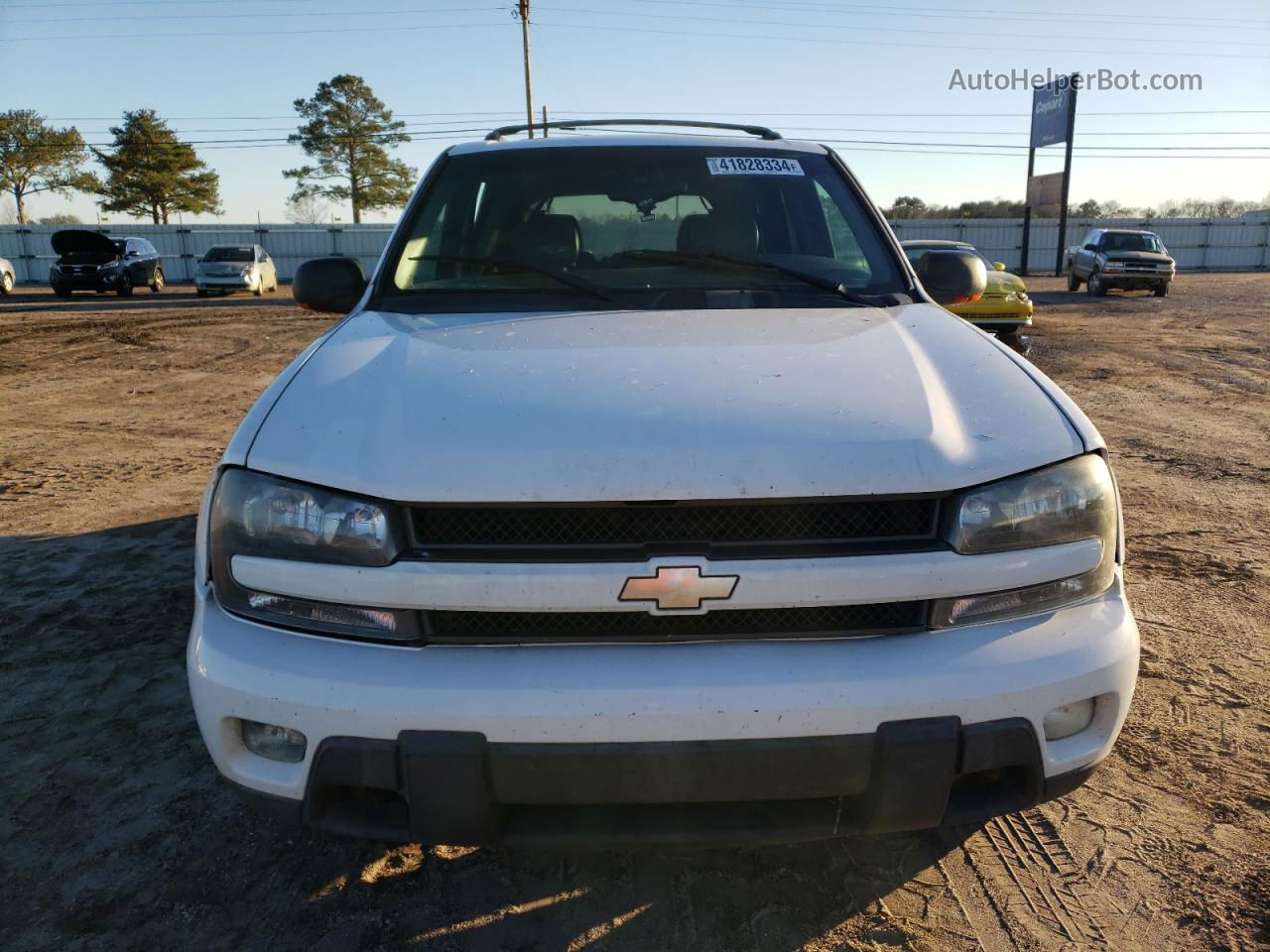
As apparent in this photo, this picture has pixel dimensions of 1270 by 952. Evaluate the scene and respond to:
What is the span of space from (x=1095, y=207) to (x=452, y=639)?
3000 inches

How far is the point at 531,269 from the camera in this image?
8.84 ft

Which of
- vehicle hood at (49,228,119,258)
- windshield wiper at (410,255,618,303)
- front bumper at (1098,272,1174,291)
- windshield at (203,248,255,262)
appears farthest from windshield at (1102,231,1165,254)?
vehicle hood at (49,228,119,258)

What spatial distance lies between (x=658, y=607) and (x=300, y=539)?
2.32 ft

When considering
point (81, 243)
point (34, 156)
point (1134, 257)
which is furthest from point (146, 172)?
point (1134, 257)

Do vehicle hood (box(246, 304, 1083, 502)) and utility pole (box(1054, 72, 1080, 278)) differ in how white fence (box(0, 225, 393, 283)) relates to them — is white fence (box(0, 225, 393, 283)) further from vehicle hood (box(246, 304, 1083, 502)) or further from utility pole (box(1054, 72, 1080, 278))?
vehicle hood (box(246, 304, 1083, 502))

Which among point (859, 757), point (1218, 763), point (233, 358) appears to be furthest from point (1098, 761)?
point (233, 358)

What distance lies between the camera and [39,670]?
328 cm

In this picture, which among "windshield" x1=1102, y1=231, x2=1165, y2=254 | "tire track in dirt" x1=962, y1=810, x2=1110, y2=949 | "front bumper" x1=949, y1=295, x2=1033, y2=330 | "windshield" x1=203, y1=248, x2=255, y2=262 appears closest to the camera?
"tire track in dirt" x1=962, y1=810, x2=1110, y2=949

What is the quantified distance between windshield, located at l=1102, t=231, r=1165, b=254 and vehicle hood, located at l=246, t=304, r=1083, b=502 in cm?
2462

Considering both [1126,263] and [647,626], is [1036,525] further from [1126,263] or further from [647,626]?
[1126,263]

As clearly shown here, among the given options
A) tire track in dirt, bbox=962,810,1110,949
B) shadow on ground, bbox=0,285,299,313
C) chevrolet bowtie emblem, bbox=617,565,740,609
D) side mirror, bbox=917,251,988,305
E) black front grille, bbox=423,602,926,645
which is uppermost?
side mirror, bbox=917,251,988,305

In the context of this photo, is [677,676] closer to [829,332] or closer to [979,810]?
[979,810]

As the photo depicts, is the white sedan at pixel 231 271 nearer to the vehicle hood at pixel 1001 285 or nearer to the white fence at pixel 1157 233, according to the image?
the vehicle hood at pixel 1001 285

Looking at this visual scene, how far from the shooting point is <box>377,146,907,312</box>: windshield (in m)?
2.67
